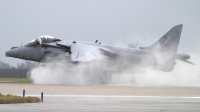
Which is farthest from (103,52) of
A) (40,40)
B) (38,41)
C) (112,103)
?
(112,103)

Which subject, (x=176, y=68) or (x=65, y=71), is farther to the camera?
(x=176, y=68)

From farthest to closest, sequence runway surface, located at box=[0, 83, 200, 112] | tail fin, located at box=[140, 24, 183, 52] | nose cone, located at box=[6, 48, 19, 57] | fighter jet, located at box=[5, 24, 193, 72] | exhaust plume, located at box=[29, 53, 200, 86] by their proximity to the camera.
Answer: tail fin, located at box=[140, 24, 183, 52], nose cone, located at box=[6, 48, 19, 57], fighter jet, located at box=[5, 24, 193, 72], exhaust plume, located at box=[29, 53, 200, 86], runway surface, located at box=[0, 83, 200, 112]

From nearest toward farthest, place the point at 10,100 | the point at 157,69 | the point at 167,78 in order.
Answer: the point at 10,100, the point at 157,69, the point at 167,78

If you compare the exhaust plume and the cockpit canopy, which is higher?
the cockpit canopy

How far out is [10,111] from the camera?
17531mm

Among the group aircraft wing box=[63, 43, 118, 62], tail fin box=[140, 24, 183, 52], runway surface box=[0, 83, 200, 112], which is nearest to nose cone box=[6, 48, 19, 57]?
aircraft wing box=[63, 43, 118, 62]

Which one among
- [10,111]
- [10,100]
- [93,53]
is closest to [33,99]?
[10,100]

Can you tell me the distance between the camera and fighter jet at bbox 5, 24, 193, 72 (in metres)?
47.8

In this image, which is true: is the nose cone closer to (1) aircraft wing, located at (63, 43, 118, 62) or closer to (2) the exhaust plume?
(2) the exhaust plume

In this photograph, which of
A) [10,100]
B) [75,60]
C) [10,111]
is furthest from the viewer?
[75,60]

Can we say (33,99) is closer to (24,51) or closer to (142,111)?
(142,111)

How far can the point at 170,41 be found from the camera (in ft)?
167

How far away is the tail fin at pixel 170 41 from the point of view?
166 feet

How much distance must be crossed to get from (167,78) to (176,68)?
248 cm
